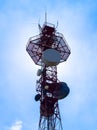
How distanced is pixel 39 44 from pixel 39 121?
7.58 m

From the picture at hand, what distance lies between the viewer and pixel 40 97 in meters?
45.3

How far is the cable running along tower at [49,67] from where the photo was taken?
148 feet

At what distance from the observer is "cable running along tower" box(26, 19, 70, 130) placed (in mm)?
45094

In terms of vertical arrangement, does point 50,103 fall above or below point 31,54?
below

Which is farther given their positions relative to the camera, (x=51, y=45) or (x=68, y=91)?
(x=51, y=45)

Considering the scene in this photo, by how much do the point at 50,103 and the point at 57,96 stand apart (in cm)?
91

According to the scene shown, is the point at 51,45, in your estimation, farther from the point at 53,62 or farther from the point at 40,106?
the point at 40,106

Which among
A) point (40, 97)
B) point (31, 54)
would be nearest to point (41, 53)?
point (31, 54)

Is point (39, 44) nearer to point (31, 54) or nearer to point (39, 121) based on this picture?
point (31, 54)

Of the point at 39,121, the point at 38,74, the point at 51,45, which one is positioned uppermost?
the point at 51,45

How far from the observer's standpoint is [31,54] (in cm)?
4684

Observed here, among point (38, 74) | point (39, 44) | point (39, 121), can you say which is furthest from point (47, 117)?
point (39, 44)

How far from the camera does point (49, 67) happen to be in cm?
4738

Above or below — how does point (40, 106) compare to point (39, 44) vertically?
below
